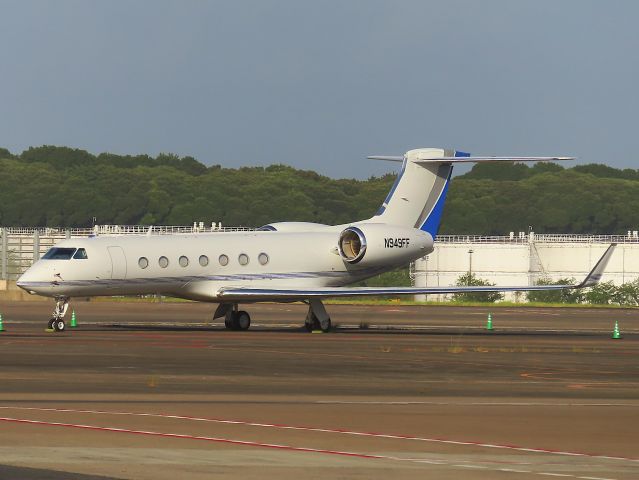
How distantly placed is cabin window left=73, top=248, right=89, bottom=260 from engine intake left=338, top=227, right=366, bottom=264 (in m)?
7.41

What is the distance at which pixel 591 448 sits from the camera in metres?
14.3

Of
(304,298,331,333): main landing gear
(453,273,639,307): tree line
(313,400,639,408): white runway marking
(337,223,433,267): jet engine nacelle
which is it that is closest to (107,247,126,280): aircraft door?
(304,298,331,333): main landing gear

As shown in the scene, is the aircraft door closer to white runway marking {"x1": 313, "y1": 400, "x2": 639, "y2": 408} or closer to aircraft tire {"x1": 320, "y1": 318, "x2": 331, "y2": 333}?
aircraft tire {"x1": 320, "y1": 318, "x2": 331, "y2": 333}

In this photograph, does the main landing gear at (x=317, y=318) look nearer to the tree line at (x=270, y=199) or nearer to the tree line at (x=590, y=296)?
the tree line at (x=590, y=296)

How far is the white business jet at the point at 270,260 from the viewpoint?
3672cm

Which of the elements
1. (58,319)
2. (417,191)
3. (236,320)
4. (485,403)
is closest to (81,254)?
(58,319)

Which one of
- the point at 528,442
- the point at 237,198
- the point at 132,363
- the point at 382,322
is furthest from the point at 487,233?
the point at 528,442

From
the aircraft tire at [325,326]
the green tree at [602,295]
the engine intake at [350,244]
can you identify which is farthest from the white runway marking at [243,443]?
the green tree at [602,295]

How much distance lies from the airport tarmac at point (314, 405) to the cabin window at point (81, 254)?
6.76 ft

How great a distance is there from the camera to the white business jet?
120 ft

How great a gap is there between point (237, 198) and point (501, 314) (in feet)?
323

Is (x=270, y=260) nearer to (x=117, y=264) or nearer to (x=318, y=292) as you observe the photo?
(x=318, y=292)

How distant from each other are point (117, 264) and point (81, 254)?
979mm

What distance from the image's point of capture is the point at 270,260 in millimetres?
39156
